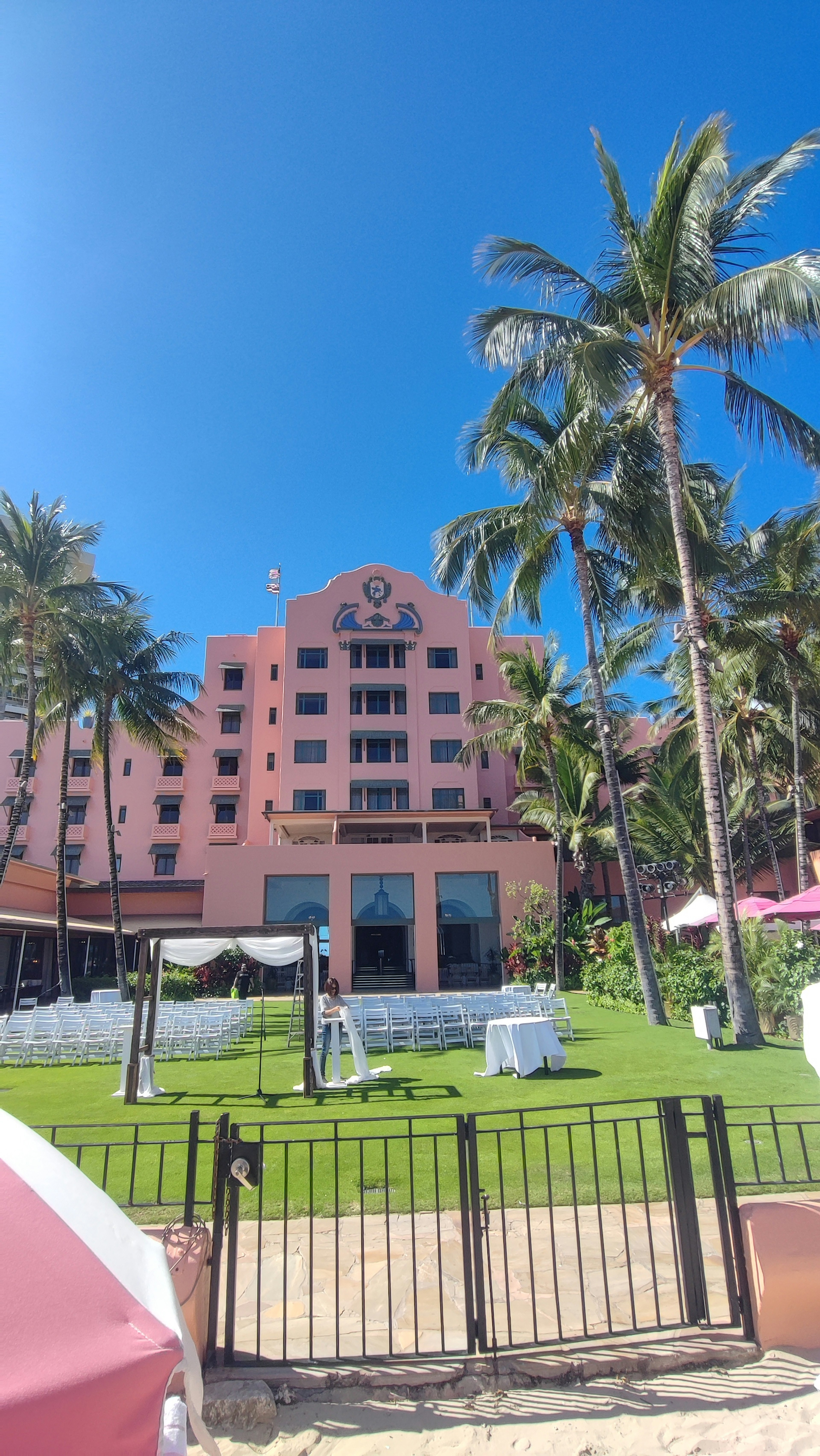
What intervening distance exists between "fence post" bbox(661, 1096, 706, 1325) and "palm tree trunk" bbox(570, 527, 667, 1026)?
11885 mm

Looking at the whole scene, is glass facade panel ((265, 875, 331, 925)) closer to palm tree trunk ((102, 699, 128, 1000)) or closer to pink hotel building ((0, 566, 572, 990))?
pink hotel building ((0, 566, 572, 990))

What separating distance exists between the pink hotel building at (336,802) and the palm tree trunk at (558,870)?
4.57 feet

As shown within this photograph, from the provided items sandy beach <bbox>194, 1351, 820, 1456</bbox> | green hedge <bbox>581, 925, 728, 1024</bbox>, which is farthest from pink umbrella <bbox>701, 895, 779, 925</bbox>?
sandy beach <bbox>194, 1351, 820, 1456</bbox>

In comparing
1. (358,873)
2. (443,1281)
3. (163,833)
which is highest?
(163,833)

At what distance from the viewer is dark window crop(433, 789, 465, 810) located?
35500mm

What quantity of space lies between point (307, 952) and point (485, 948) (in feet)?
59.9

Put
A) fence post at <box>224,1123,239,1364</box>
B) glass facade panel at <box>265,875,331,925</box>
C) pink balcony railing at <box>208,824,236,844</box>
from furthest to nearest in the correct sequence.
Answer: pink balcony railing at <box>208,824,236,844</box>
glass facade panel at <box>265,875,331,925</box>
fence post at <box>224,1123,239,1364</box>

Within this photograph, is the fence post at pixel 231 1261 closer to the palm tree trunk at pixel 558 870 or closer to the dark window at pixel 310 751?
the palm tree trunk at pixel 558 870

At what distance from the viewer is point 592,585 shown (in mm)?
19734

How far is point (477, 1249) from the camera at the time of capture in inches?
159

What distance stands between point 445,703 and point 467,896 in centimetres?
1198

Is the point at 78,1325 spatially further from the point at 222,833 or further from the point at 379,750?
the point at 222,833

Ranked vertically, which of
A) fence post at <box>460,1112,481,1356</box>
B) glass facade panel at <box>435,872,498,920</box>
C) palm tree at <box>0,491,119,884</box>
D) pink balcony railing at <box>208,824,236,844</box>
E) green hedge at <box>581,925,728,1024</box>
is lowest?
fence post at <box>460,1112,481,1356</box>

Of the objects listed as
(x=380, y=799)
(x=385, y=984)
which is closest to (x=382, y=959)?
(x=385, y=984)
